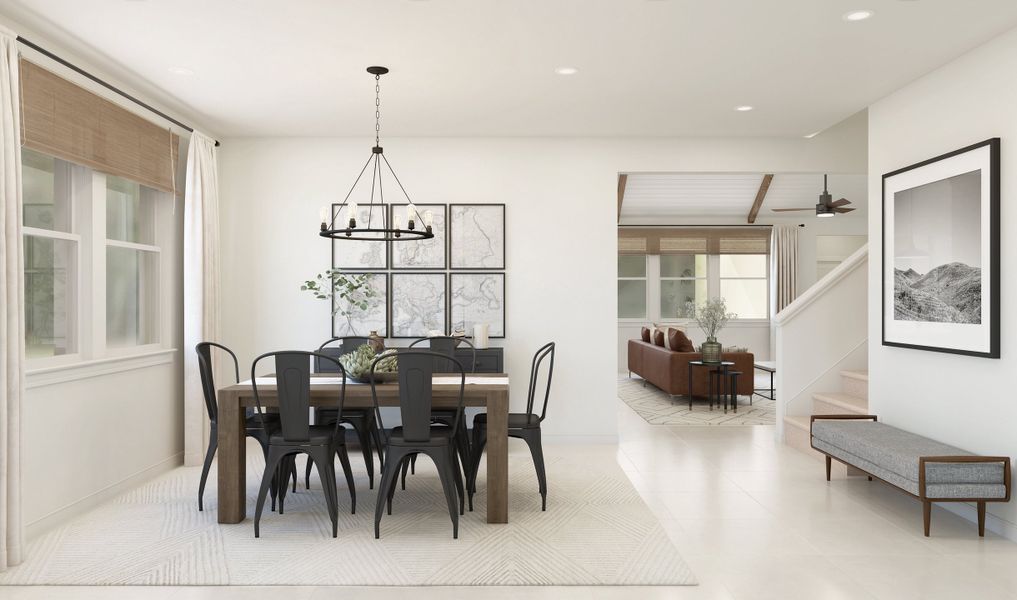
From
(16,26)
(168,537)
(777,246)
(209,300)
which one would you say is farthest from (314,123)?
(777,246)

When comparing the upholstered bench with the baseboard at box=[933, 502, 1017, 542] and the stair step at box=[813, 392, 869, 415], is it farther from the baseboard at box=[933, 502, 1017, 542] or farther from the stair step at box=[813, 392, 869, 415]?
the stair step at box=[813, 392, 869, 415]

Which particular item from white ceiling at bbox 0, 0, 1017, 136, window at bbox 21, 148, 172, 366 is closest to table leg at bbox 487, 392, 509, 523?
white ceiling at bbox 0, 0, 1017, 136

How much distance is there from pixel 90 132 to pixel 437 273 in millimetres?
2768

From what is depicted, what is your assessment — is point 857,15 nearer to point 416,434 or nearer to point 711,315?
point 416,434

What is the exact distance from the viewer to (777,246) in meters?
11.2

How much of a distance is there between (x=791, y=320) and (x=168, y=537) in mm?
4924

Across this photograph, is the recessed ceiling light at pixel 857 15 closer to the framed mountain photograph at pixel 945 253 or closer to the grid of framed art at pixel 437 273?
the framed mountain photograph at pixel 945 253

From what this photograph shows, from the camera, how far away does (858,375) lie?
5.43 metres

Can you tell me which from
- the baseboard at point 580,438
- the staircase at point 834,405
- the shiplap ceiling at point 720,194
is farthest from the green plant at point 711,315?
the baseboard at point 580,438

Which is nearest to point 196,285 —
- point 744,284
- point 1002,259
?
point 1002,259

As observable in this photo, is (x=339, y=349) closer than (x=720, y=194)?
Yes

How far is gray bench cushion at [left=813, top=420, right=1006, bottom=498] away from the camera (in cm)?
339

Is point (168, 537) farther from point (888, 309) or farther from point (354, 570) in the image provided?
point (888, 309)

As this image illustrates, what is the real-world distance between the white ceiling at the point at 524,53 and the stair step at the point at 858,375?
2.07 meters
